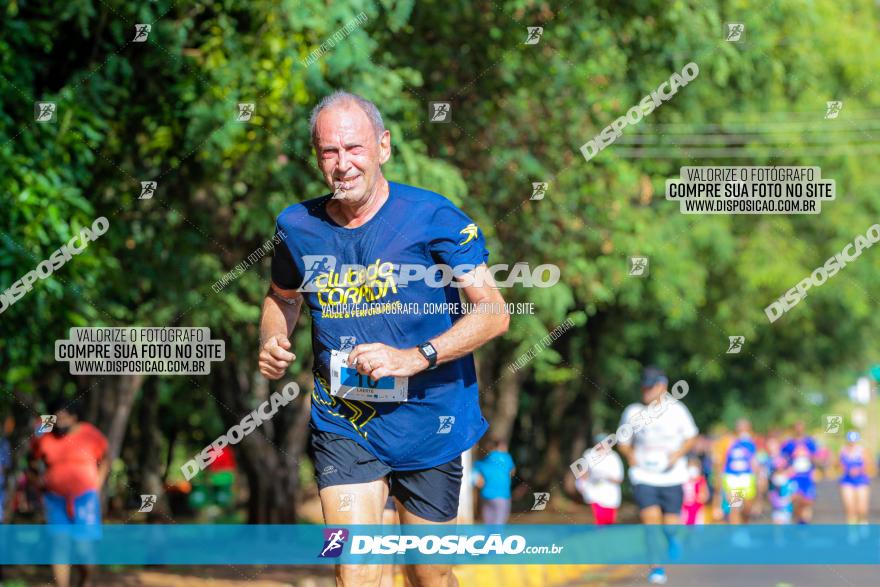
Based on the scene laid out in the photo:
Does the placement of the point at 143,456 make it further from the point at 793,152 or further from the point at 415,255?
the point at 415,255

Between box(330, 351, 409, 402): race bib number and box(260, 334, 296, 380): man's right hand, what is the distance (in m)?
0.17

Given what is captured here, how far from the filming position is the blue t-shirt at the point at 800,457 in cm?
1905

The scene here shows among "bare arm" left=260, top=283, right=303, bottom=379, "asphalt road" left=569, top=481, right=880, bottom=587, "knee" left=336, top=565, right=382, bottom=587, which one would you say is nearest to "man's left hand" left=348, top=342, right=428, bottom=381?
"bare arm" left=260, top=283, right=303, bottom=379

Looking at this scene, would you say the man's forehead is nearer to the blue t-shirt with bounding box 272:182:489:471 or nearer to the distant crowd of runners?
the blue t-shirt with bounding box 272:182:489:471

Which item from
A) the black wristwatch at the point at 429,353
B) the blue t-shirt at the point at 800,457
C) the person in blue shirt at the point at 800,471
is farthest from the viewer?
the blue t-shirt at the point at 800,457

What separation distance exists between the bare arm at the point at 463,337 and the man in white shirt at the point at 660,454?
6.05 m

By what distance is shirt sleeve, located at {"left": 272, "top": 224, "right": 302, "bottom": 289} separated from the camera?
5.82 m

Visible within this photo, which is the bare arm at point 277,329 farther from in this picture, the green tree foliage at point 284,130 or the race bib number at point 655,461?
the race bib number at point 655,461

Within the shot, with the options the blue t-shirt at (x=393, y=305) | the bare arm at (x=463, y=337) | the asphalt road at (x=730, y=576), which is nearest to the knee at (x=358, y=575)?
the blue t-shirt at (x=393, y=305)

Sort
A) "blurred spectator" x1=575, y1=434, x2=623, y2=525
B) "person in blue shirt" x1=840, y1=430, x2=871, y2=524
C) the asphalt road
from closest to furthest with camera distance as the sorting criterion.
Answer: the asphalt road
"blurred spectator" x1=575, y1=434, x2=623, y2=525
"person in blue shirt" x1=840, y1=430, x2=871, y2=524

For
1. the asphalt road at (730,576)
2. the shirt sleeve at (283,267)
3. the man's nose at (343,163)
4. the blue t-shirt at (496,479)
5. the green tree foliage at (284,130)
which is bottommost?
the asphalt road at (730,576)

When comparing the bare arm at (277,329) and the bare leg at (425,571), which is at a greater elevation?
the bare arm at (277,329)

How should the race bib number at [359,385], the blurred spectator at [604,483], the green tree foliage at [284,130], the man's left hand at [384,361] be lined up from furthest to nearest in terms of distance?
1. the blurred spectator at [604,483]
2. the green tree foliage at [284,130]
3. the race bib number at [359,385]
4. the man's left hand at [384,361]

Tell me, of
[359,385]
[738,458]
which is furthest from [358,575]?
[738,458]
